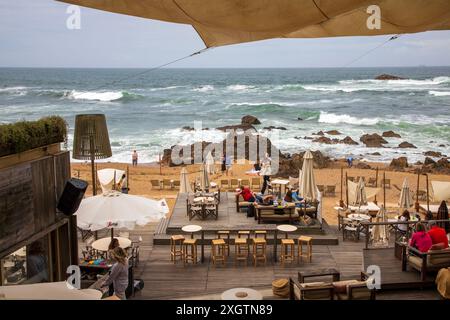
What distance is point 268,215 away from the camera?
44.1 feet

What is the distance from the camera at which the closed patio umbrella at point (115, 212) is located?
7.80m

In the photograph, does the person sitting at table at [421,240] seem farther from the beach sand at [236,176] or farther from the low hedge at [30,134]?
the beach sand at [236,176]

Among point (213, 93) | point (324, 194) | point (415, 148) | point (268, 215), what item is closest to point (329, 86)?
point (213, 93)

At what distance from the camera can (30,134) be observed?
6742 mm

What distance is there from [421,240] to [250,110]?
49.2 m

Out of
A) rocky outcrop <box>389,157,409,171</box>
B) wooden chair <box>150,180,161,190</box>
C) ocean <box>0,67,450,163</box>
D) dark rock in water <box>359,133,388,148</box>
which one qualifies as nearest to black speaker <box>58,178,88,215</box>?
wooden chair <box>150,180,161,190</box>

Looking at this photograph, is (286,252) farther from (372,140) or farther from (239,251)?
(372,140)

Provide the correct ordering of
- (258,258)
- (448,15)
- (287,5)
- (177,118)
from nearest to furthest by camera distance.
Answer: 1. (287,5)
2. (448,15)
3. (258,258)
4. (177,118)

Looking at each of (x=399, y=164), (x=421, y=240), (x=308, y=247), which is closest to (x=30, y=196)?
(x=421, y=240)

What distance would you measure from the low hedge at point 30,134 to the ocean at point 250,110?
25505mm

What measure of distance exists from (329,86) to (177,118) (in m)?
37.7

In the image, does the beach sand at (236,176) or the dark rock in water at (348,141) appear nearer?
the beach sand at (236,176)

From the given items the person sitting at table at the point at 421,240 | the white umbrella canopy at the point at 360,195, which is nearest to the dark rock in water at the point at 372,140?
the white umbrella canopy at the point at 360,195

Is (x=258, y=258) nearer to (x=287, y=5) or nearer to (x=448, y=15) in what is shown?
(x=448, y=15)
